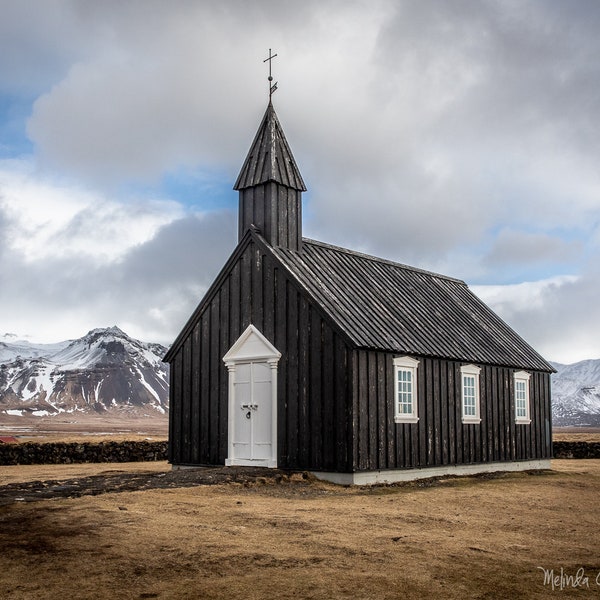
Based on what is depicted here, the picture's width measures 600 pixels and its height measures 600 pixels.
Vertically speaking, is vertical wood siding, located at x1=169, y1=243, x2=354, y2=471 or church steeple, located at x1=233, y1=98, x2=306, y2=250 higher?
church steeple, located at x1=233, y1=98, x2=306, y2=250

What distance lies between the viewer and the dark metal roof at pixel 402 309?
2034 centimetres

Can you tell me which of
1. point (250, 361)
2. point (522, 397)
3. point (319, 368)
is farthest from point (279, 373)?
point (522, 397)

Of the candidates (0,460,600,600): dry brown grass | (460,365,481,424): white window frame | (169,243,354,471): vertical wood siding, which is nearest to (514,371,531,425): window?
(460,365,481,424): white window frame

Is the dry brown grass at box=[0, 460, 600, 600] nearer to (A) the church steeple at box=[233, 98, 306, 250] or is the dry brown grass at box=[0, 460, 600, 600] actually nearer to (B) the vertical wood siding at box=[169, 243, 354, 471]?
(B) the vertical wood siding at box=[169, 243, 354, 471]

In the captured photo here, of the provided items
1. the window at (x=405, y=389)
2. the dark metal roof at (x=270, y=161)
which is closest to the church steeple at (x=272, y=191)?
the dark metal roof at (x=270, y=161)

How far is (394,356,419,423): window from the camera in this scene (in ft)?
66.8

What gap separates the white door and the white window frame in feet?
20.1

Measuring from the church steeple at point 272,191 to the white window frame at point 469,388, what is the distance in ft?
20.0

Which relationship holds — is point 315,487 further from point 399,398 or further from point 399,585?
point 399,585

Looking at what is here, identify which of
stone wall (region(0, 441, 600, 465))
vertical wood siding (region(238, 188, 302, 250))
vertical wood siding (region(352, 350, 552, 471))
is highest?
vertical wood siding (region(238, 188, 302, 250))

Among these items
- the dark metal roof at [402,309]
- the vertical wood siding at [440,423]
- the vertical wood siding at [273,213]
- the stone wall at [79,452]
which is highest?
the vertical wood siding at [273,213]

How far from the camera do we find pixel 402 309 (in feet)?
76.3

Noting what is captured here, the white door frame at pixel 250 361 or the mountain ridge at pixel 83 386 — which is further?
the mountain ridge at pixel 83 386

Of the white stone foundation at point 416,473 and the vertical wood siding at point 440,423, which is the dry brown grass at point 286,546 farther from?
the vertical wood siding at point 440,423
